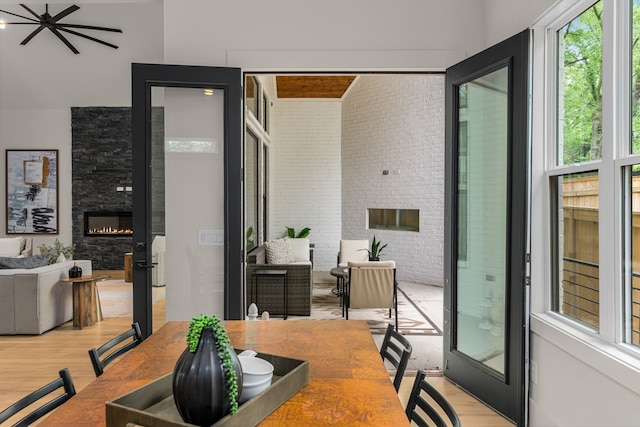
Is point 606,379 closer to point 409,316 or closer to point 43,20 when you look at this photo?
point 409,316

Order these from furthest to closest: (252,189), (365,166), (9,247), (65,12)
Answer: (365,166) → (9,247) → (252,189) → (65,12)

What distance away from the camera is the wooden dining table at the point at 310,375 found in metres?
1.28

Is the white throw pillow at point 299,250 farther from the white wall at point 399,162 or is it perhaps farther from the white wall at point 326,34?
the white wall at point 326,34

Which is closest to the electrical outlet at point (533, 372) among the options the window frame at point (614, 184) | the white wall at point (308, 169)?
the window frame at point (614, 184)

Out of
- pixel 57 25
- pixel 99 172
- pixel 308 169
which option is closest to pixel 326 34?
pixel 57 25

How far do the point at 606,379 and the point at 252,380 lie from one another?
5.50 feet

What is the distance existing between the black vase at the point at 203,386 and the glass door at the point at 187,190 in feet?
7.88

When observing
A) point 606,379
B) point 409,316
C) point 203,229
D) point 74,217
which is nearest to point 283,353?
point 606,379

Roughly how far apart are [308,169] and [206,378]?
873 cm

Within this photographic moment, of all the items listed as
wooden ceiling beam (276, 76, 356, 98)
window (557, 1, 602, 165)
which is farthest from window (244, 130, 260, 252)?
window (557, 1, 602, 165)

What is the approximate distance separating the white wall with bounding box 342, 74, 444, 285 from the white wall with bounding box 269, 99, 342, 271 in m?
0.28

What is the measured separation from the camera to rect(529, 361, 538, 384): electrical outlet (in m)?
2.81

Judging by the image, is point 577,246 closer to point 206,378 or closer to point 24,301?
point 206,378

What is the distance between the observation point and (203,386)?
3.78 feet
